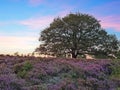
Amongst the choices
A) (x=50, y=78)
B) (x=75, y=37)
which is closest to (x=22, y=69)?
(x=50, y=78)

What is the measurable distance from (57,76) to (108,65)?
784 cm

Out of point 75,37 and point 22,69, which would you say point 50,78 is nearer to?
point 22,69

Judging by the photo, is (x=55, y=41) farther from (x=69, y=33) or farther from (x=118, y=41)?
(x=118, y=41)

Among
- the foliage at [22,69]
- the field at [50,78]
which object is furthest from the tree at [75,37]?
the foliage at [22,69]

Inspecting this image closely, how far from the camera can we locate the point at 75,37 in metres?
71.9

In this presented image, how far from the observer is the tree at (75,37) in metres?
71.2

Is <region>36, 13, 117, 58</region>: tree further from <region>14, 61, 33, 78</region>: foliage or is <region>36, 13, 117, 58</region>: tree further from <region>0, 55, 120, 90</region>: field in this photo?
<region>14, 61, 33, 78</region>: foliage

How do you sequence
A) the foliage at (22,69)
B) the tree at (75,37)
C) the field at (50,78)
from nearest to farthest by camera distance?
1. the field at (50,78)
2. the foliage at (22,69)
3. the tree at (75,37)

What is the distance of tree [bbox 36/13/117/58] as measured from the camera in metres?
71.2

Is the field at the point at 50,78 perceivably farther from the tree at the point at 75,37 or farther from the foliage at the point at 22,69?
the tree at the point at 75,37

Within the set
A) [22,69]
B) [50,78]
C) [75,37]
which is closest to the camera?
[50,78]

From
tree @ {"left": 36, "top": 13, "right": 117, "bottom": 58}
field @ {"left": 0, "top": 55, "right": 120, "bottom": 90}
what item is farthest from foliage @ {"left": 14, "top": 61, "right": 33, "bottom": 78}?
tree @ {"left": 36, "top": 13, "right": 117, "bottom": 58}

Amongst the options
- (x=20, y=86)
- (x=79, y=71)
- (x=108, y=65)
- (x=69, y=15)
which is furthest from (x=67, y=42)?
(x=20, y=86)

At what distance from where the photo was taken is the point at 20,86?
11.7 meters
